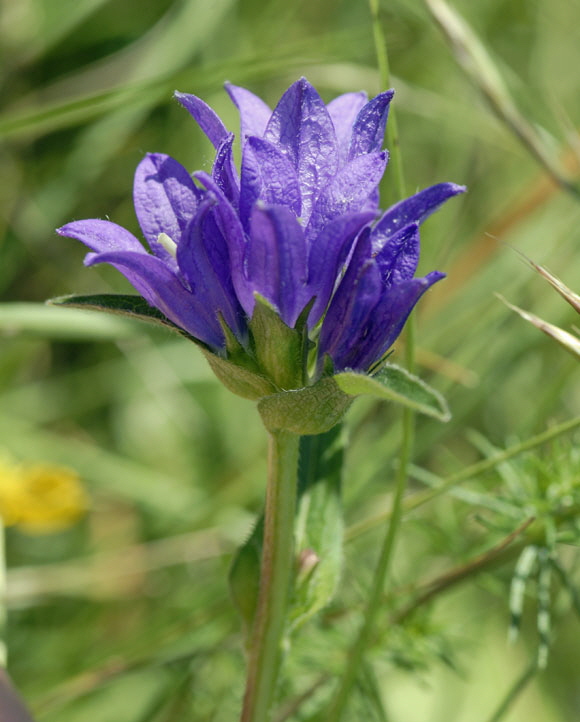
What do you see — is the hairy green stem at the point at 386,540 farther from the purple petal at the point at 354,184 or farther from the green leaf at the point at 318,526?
the purple petal at the point at 354,184

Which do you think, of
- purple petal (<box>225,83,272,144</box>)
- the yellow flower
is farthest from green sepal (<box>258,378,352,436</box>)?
the yellow flower

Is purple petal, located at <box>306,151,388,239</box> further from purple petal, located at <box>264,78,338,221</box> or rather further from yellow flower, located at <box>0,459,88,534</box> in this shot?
yellow flower, located at <box>0,459,88,534</box>

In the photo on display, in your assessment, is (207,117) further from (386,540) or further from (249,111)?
(386,540)

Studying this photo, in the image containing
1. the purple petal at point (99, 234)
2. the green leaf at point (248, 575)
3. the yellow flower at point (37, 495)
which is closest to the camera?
the purple petal at point (99, 234)

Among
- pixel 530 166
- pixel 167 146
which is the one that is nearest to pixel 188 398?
pixel 167 146

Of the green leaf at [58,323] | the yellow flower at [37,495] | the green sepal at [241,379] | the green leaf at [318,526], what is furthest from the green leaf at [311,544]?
the yellow flower at [37,495]

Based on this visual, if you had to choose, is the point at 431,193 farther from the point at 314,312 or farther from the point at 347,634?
the point at 347,634

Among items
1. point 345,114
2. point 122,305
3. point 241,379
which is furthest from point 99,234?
point 345,114
